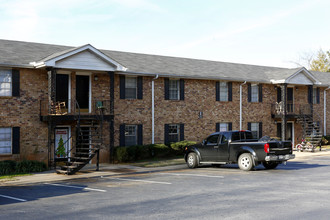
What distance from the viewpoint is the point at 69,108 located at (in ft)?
71.1

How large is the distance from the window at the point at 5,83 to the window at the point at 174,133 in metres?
10.1

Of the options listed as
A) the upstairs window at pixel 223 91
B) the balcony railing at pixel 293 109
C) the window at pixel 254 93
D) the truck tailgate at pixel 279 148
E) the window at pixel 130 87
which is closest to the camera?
the truck tailgate at pixel 279 148

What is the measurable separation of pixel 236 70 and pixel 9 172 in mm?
18576

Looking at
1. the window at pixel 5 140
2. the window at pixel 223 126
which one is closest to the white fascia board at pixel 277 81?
the window at pixel 223 126

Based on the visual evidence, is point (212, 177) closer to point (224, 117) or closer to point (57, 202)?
point (57, 202)

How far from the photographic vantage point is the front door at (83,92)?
22578mm

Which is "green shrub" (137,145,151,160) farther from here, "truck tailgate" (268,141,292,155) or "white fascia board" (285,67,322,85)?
"white fascia board" (285,67,322,85)

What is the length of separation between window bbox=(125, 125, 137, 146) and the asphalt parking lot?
6685 mm

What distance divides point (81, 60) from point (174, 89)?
7263 millimetres

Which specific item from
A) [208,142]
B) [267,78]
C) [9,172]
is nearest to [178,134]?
[208,142]

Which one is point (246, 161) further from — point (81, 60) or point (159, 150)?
point (81, 60)

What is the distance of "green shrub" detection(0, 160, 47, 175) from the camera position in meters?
18.7

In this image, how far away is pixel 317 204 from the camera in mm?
9828

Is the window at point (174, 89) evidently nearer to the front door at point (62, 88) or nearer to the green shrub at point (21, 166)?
the front door at point (62, 88)
